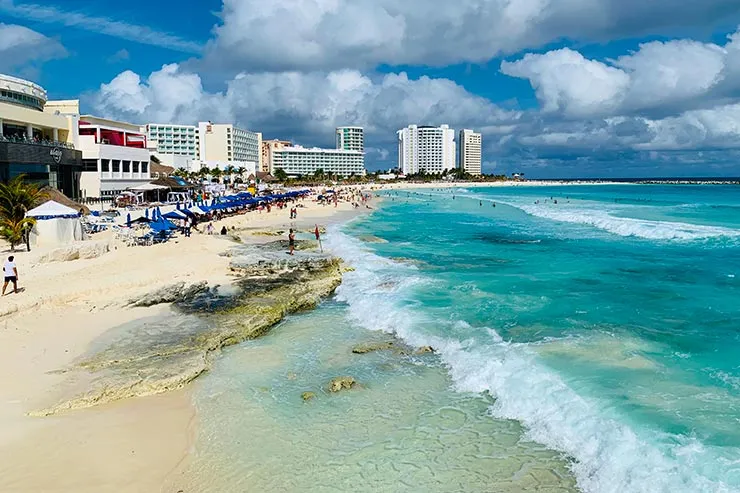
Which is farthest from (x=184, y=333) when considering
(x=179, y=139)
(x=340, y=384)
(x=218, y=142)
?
(x=179, y=139)

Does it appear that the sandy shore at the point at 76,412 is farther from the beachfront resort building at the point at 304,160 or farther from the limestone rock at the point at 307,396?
the beachfront resort building at the point at 304,160

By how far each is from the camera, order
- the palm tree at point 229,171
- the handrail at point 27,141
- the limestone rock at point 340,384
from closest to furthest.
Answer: the limestone rock at point 340,384 → the handrail at point 27,141 → the palm tree at point 229,171

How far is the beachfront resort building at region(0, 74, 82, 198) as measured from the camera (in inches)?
1369

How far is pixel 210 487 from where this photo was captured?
737 centimetres

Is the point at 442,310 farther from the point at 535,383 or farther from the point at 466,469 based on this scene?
the point at 466,469

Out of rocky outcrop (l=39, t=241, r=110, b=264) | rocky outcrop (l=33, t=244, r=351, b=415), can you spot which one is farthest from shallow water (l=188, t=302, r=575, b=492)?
rocky outcrop (l=39, t=241, r=110, b=264)

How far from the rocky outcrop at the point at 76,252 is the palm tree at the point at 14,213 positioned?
2566 mm

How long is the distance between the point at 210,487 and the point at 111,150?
49053 millimetres

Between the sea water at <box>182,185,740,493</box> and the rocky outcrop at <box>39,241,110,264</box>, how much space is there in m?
11.2

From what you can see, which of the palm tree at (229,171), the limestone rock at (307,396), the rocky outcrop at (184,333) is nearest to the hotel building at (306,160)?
the palm tree at (229,171)

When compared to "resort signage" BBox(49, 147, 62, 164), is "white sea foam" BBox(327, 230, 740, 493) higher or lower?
lower

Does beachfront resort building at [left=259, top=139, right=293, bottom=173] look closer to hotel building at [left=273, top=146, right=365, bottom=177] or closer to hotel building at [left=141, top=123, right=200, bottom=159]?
hotel building at [left=273, top=146, right=365, bottom=177]

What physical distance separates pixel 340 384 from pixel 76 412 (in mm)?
4766

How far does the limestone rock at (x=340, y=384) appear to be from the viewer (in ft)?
35.2
